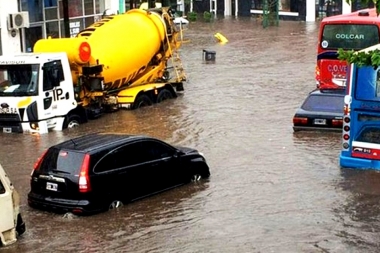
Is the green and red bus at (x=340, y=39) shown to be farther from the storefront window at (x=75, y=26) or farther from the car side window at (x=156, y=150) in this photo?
the storefront window at (x=75, y=26)

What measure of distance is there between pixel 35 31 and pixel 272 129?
13632 mm

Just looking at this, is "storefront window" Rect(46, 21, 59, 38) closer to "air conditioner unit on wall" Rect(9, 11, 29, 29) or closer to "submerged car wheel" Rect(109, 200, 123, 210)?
"air conditioner unit on wall" Rect(9, 11, 29, 29)

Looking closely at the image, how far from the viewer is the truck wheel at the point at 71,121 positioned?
22922 millimetres

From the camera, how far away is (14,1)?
29.6 metres

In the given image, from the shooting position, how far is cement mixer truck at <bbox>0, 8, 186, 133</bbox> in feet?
72.2

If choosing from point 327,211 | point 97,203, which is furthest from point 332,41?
point 97,203

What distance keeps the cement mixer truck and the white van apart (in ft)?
31.9

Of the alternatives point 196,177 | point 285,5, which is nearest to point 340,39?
point 196,177

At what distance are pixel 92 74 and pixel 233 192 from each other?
9.49 metres

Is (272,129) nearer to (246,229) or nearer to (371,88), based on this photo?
(371,88)

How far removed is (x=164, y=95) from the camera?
2739 cm

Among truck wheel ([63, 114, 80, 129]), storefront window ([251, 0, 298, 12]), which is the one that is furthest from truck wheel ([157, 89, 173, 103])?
storefront window ([251, 0, 298, 12])

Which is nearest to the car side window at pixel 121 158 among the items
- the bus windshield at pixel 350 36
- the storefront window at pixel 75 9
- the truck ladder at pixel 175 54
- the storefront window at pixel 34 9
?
the bus windshield at pixel 350 36

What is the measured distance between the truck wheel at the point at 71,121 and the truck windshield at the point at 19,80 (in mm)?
1490
